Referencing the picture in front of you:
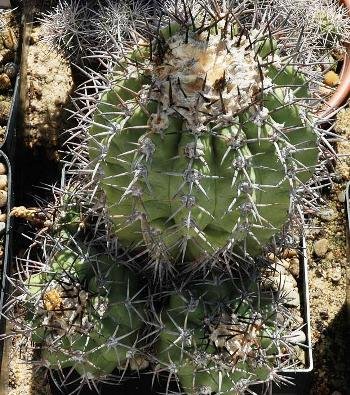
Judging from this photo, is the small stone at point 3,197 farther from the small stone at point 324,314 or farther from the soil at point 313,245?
the small stone at point 324,314

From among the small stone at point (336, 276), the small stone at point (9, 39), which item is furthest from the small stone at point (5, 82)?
the small stone at point (336, 276)

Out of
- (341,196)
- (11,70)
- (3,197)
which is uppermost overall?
(11,70)

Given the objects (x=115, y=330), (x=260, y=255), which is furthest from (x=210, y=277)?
(x=115, y=330)

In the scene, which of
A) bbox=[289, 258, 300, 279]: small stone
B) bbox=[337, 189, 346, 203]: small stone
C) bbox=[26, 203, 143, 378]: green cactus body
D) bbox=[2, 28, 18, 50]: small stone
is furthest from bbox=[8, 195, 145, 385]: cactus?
bbox=[2, 28, 18, 50]: small stone

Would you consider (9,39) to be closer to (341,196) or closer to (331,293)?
(341,196)

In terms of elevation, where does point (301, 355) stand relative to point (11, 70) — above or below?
below

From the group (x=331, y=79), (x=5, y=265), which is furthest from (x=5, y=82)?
(x=331, y=79)
